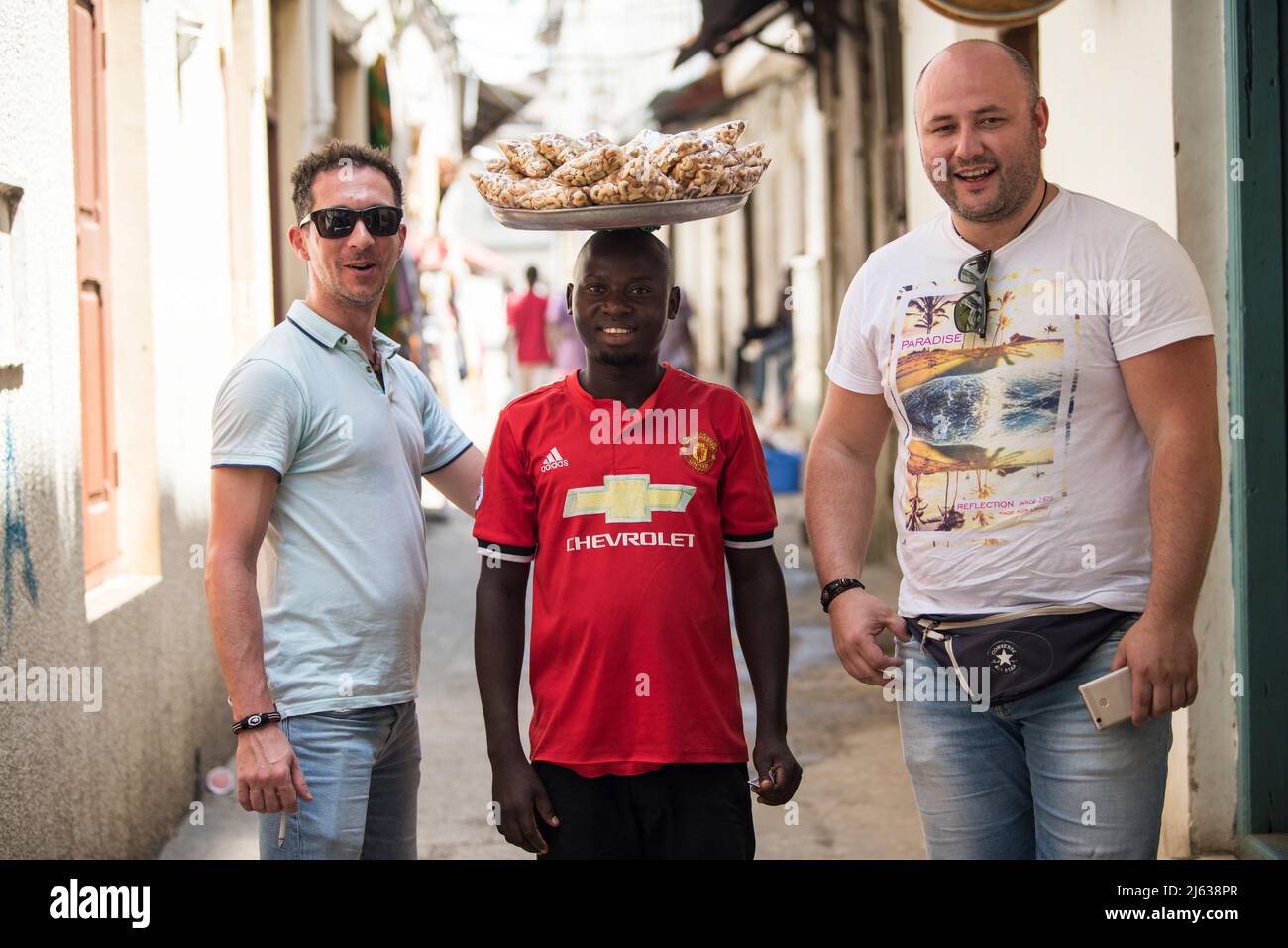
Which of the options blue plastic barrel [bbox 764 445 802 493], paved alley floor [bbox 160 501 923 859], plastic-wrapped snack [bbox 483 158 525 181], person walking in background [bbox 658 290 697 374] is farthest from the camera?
person walking in background [bbox 658 290 697 374]

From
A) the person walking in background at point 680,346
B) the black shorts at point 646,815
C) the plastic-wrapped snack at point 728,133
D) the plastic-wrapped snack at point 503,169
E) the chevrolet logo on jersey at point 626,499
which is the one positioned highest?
the person walking in background at point 680,346

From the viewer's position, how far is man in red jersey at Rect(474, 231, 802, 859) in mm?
2971

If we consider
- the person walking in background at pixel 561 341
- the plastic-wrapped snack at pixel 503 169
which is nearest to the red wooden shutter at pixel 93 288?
the plastic-wrapped snack at pixel 503 169

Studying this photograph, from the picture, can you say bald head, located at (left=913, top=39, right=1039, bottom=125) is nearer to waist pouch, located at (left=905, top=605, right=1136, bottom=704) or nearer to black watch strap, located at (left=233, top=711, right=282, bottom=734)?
waist pouch, located at (left=905, top=605, right=1136, bottom=704)

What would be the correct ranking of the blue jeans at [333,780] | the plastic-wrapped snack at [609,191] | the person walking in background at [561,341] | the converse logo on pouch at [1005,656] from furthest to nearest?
1. the person walking in background at [561,341]
2. the blue jeans at [333,780]
3. the plastic-wrapped snack at [609,191]
4. the converse logo on pouch at [1005,656]

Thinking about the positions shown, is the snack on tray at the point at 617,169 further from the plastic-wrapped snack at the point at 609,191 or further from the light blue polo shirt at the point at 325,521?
the light blue polo shirt at the point at 325,521

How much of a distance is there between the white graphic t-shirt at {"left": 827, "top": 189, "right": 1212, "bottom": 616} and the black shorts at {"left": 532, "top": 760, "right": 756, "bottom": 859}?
0.56 meters

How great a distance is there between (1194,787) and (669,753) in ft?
7.43

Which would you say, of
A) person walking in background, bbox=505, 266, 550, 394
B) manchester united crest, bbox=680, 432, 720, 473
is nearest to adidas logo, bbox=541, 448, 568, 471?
manchester united crest, bbox=680, 432, 720, 473

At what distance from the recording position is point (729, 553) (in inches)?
123

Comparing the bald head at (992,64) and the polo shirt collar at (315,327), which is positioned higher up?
the bald head at (992,64)

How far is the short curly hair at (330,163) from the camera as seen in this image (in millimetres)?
3299

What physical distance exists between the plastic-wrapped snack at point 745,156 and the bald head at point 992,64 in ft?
1.37
